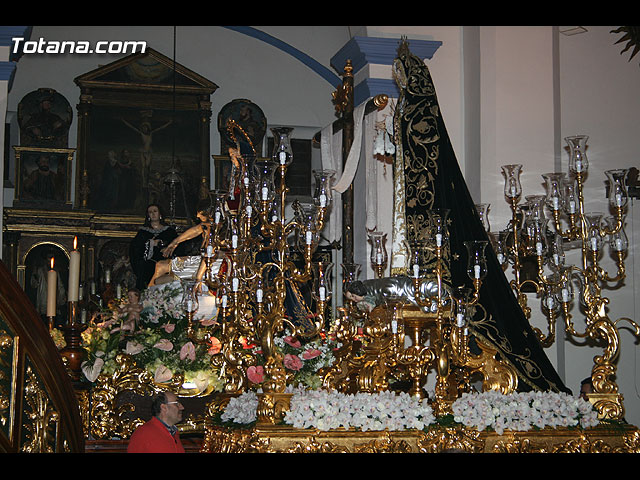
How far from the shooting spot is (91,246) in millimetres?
14266

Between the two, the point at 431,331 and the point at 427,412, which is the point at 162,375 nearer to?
the point at 431,331

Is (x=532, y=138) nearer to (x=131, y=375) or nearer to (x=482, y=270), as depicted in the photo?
(x=482, y=270)

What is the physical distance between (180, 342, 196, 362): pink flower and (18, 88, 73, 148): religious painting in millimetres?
8114

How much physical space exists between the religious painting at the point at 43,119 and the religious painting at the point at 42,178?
0.14m

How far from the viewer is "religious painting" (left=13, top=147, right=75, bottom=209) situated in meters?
14.2

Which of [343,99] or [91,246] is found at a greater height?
[343,99]

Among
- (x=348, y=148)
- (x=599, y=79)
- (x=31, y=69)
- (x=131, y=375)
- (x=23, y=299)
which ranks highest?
(x=31, y=69)

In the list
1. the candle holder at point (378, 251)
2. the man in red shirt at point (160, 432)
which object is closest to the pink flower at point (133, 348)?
the man in red shirt at point (160, 432)

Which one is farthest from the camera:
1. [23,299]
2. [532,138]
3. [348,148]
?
[532,138]

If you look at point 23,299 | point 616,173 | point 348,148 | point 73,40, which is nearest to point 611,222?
point 616,173

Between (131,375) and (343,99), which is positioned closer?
(131,375)

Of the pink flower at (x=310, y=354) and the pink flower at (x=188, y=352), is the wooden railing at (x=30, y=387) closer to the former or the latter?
the pink flower at (x=188, y=352)

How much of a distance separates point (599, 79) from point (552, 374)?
4.80 metres

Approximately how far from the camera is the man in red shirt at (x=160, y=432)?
19.0ft
